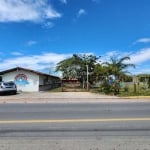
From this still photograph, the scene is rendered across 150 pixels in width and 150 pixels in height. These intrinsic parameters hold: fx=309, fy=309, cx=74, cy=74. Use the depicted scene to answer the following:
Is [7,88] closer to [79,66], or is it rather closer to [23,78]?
[23,78]

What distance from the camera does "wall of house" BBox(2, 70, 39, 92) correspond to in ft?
136

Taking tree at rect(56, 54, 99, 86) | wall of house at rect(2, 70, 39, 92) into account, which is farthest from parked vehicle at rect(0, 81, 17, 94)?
tree at rect(56, 54, 99, 86)

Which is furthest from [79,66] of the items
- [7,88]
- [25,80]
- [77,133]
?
[77,133]

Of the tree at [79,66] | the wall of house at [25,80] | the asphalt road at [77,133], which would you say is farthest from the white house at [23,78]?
the asphalt road at [77,133]

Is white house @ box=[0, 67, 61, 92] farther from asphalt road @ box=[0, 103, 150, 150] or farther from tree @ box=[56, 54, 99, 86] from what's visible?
asphalt road @ box=[0, 103, 150, 150]

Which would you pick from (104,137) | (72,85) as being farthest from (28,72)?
(104,137)

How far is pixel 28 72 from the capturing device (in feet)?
137

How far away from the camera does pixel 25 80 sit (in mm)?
41531

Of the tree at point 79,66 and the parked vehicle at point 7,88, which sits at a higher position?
the tree at point 79,66

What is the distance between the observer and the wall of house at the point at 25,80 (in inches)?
1633

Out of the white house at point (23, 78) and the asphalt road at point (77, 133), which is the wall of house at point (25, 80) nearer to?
the white house at point (23, 78)

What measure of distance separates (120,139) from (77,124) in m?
2.62

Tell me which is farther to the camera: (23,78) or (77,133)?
(23,78)

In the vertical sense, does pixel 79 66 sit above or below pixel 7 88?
above
